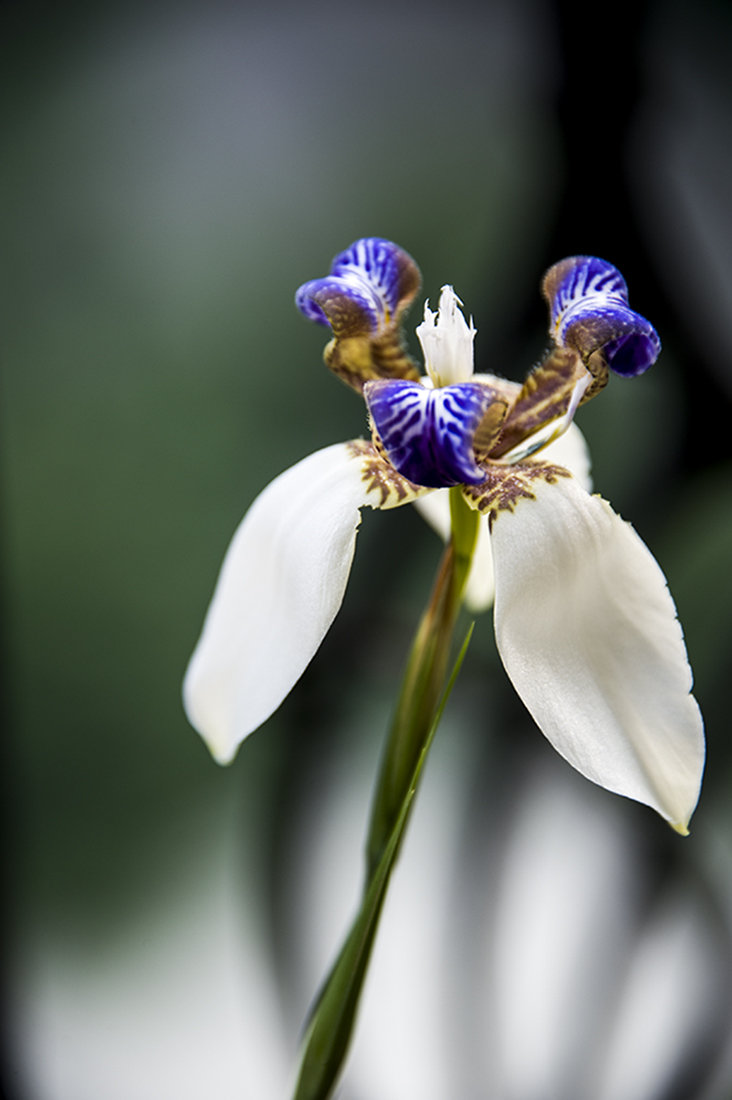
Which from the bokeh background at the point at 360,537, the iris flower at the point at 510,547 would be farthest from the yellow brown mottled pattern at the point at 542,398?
the bokeh background at the point at 360,537

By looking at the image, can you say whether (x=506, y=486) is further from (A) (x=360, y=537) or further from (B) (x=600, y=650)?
(A) (x=360, y=537)

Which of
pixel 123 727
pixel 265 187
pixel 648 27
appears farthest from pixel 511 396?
pixel 265 187

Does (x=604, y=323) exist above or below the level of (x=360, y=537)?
above

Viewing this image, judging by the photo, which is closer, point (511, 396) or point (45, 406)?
point (511, 396)

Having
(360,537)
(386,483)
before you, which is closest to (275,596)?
(386,483)

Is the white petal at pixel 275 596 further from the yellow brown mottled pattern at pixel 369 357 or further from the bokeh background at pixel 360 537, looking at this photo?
the bokeh background at pixel 360 537

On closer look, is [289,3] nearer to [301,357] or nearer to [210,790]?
[301,357]
